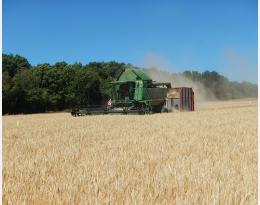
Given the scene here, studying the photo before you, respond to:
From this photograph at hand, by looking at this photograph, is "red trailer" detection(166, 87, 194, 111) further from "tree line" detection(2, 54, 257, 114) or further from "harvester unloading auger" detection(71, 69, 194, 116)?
"tree line" detection(2, 54, 257, 114)

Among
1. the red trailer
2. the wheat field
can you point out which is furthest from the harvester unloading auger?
the wheat field

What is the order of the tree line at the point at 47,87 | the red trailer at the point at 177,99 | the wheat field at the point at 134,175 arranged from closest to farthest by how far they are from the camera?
the wheat field at the point at 134,175, the red trailer at the point at 177,99, the tree line at the point at 47,87

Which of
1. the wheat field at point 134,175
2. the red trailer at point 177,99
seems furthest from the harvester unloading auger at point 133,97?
the wheat field at point 134,175

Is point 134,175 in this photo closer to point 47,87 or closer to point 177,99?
point 177,99

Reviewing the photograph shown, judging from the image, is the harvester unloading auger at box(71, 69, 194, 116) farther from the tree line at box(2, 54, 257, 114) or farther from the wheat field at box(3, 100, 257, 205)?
the wheat field at box(3, 100, 257, 205)

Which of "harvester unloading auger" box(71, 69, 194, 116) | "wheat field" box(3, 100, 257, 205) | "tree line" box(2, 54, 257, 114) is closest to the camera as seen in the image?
"wheat field" box(3, 100, 257, 205)

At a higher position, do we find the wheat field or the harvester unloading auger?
the harvester unloading auger

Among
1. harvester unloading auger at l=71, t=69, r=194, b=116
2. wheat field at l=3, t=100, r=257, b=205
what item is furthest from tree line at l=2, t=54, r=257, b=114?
wheat field at l=3, t=100, r=257, b=205

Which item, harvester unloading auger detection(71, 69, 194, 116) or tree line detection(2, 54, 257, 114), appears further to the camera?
tree line detection(2, 54, 257, 114)

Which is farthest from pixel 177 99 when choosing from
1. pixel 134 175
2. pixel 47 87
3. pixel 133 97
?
pixel 134 175

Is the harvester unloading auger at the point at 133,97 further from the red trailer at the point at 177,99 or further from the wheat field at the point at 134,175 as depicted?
the wheat field at the point at 134,175

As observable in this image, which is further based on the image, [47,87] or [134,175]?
[47,87]

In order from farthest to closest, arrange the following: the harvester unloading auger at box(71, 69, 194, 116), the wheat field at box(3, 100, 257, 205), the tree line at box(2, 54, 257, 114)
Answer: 1. the tree line at box(2, 54, 257, 114)
2. the harvester unloading auger at box(71, 69, 194, 116)
3. the wheat field at box(3, 100, 257, 205)

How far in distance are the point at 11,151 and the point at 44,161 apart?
1.86 meters
